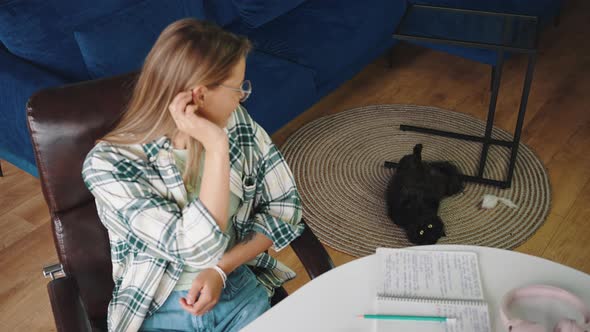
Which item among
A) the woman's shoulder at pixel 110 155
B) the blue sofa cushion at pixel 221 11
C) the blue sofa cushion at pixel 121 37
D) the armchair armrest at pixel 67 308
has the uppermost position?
the woman's shoulder at pixel 110 155

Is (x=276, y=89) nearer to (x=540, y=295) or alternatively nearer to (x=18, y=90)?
(x=18, y=90)

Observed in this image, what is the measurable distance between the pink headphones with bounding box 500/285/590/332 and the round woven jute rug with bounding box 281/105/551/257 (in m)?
1.11

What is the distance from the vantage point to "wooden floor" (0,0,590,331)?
2057 mm

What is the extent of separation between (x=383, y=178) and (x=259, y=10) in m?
0.92

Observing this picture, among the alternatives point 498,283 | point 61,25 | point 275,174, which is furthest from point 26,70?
point 498,283

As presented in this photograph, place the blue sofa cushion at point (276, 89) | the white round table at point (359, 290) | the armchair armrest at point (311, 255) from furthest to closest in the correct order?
the blue sofa cushion at point (276, 89) → the armchair armrest at point (311, 255) → the white round table at point (359, 290)

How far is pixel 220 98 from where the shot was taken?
115cm

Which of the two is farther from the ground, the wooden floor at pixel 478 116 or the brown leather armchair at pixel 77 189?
the brown leather armchair at pixel 77 189

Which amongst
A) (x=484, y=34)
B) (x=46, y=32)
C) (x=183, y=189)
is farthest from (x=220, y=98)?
(x=484, y=34)

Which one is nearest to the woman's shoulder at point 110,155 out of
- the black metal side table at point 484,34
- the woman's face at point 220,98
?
the woman's face at point 220,98

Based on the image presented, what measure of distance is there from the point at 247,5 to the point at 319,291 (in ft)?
6.01

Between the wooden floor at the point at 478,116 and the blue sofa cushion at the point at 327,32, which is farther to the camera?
the blue sofa cushion at the point at 327,32

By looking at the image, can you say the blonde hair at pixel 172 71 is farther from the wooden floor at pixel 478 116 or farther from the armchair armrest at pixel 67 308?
the wooden floor at pixel 478 116

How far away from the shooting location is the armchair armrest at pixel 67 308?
1.10 m
